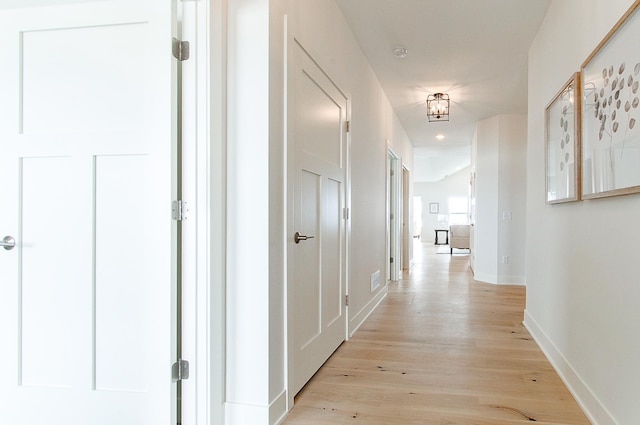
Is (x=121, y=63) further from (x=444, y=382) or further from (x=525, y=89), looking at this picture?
(x=525, y=89)

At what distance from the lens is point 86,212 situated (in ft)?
5.89

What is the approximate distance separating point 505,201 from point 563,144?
354cm

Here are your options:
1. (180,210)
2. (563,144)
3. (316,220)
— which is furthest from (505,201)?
(180,210)

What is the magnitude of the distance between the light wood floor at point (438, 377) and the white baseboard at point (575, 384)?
42 mm

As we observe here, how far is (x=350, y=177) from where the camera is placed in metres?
3.14

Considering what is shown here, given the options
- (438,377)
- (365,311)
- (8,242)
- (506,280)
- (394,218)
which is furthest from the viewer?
(394,218)

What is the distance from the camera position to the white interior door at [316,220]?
7.10 feet

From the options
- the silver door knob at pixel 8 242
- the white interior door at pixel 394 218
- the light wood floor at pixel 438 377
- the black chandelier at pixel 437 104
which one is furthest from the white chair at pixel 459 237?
the silver door knob at pixel 8 242

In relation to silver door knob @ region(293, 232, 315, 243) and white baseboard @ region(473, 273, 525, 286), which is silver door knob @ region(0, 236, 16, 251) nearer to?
silver door knob @ region(293, 232, 315, 243)

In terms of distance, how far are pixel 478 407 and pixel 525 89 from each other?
390cm

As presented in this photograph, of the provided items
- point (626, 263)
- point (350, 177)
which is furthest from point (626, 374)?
point (350, 177)

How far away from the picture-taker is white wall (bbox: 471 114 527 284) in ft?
19.0

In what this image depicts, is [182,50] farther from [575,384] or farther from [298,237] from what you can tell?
[575,384]

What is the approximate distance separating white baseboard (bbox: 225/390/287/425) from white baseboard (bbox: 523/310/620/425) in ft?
4.85
